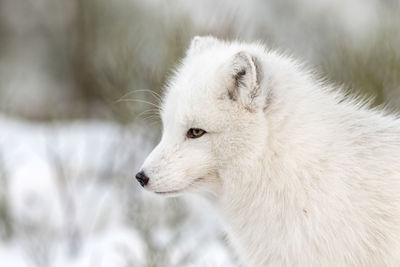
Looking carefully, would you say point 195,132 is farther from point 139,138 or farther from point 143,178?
point 139,138

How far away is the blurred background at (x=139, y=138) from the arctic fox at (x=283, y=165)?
48 cm

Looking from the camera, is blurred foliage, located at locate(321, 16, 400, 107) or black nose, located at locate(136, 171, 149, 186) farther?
blurred foliage, located at locate(321, 16, 400, 107)

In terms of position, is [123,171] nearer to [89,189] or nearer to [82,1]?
[89,189]

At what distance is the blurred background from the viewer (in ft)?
17.3

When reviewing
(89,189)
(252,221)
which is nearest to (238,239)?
(252,221)

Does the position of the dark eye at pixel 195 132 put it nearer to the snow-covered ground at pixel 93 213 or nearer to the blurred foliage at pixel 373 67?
the snow-covered ground at pixel 93 213

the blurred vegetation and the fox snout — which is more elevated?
the fox snout

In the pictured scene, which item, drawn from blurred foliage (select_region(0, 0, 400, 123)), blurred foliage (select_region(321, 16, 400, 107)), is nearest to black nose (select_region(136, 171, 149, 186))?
blurred foliage (select_region(0, 0, 400, 123))

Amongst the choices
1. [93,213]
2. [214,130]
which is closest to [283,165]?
[214,130]

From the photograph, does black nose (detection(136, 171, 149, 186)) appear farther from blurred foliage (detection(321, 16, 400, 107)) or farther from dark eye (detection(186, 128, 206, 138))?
blurred foliage (detection(321, 16, 400, 107))

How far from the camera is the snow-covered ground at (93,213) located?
5324 millimetres

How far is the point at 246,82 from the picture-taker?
3.17 metres

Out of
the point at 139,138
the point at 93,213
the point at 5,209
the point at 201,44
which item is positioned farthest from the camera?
the point at 93,213

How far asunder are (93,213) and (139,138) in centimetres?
192
